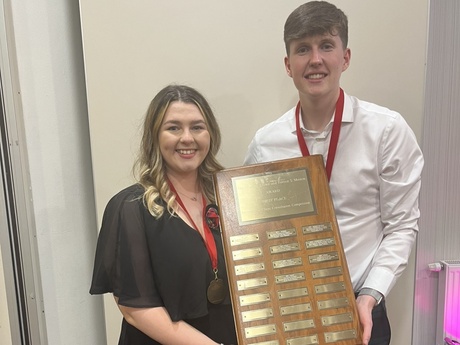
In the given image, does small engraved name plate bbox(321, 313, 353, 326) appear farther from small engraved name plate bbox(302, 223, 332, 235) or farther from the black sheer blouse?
the black sheer blouse

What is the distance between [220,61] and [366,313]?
1082mm

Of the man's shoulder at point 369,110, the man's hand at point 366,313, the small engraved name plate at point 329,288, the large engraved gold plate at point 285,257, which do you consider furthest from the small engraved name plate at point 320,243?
the man's shoulder at point 369,110

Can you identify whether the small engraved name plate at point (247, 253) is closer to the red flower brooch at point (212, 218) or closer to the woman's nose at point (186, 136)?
the red flower brooch at point (212, 218)

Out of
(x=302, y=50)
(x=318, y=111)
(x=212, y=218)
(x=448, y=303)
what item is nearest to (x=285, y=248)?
(x=212, y=218)

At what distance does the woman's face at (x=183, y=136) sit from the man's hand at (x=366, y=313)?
0.64 m

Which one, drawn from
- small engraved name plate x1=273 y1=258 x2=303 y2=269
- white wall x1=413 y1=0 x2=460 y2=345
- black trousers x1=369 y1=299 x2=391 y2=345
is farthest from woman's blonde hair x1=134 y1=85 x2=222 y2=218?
white wall x1=413 y1=0 x2=460 y2=345

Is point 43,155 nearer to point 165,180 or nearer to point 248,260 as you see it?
point 165,180

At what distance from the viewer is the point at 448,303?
5.96 feet

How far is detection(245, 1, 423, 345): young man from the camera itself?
3.97 ft

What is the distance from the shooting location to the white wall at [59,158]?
1527mm

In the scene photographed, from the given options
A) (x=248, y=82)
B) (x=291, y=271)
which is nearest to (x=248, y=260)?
(x=291, y=271)

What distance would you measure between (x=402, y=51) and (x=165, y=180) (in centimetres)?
113

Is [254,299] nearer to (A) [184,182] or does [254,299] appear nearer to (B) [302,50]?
(A) [184,182]

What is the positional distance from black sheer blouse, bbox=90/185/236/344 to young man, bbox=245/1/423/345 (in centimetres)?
51
